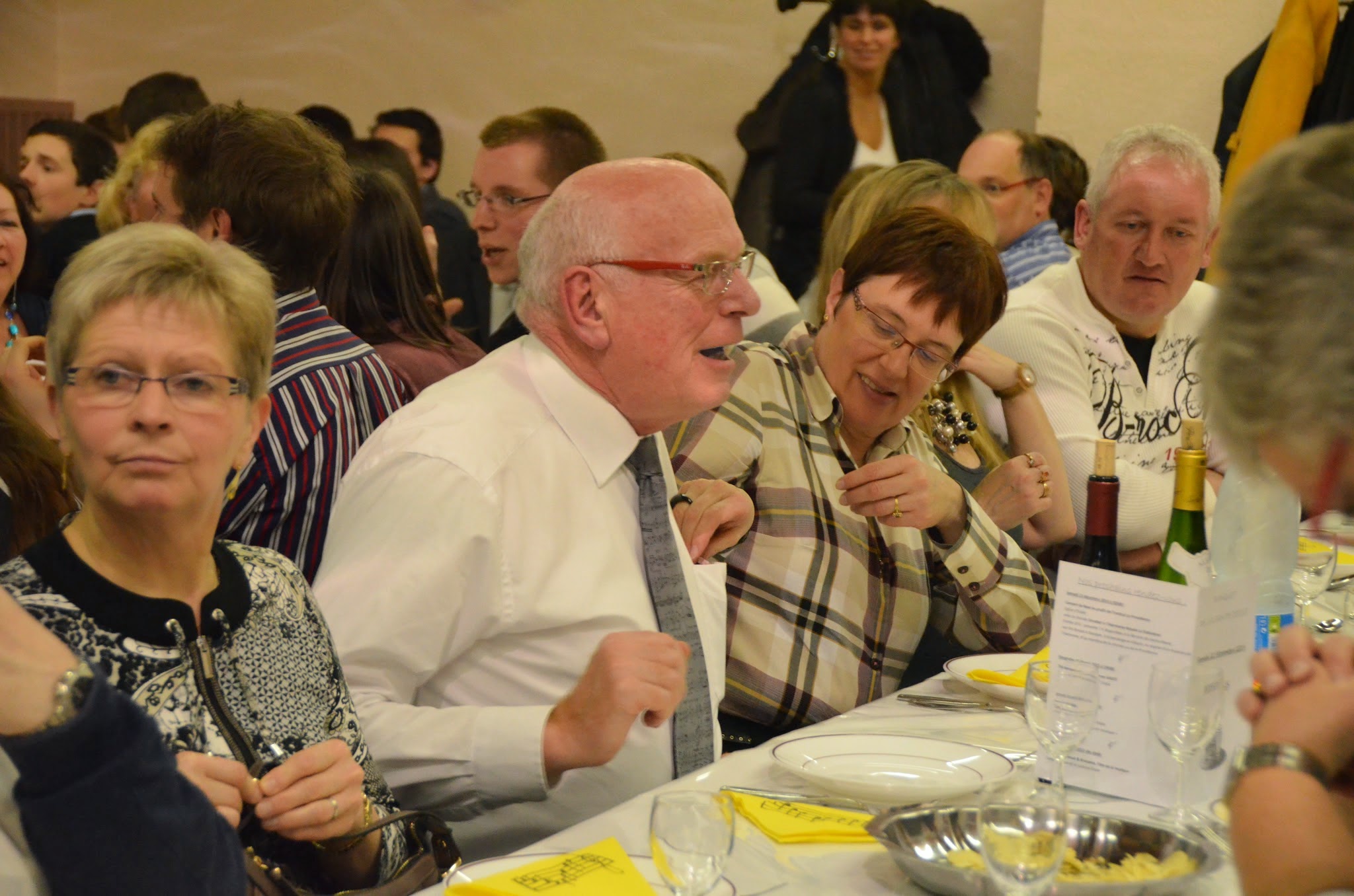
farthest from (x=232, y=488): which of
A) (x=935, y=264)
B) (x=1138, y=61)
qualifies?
(x=1138, y=61)

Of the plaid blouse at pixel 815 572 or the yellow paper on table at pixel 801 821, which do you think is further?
the plaid blouse at pixel 815 572

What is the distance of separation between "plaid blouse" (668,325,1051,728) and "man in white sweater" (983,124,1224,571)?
33.3 inches

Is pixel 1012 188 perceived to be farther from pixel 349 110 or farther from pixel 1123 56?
pixel 349 110

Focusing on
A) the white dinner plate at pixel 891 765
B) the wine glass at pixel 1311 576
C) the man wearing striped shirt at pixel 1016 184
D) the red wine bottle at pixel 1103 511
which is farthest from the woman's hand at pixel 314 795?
the man wearing striped shirt at pixel 1016 184

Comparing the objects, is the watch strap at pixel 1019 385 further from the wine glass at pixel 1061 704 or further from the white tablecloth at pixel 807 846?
the wine glass at pixel 1061 704

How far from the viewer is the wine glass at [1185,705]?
4.83ft

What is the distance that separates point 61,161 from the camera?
5.38m

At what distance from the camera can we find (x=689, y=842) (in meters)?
1.21

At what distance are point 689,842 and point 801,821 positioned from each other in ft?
1.01

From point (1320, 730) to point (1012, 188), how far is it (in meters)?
3.72

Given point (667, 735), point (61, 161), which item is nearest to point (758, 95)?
point (61, 161)

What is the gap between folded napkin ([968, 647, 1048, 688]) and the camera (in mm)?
2055

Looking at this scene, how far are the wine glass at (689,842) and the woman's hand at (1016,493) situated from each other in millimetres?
1683

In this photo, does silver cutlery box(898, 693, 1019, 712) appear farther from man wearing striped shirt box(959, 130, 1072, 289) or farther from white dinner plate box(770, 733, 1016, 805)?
man wearing striped shirt box(959, 130, 1072, 289)
